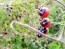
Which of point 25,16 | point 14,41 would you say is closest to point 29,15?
point 25,16

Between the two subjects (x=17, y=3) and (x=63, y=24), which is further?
(x=63, y=24)

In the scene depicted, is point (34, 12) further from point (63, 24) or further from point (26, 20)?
point (63, 24)

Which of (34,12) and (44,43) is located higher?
(34,12)

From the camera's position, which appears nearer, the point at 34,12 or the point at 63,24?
the point at 34,12

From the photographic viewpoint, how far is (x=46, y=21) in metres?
0.90

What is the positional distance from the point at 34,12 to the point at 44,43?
25cm

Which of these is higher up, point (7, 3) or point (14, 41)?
point (7, 3)

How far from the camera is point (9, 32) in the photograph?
88 centimetres

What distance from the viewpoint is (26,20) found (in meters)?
0.94

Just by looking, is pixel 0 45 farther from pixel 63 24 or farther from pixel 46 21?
pixel 63 24

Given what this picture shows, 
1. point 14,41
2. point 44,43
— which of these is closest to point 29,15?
point 14,41

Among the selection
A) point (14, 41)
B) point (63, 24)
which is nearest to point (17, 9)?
point (14, 41)

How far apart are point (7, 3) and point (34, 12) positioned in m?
0.12

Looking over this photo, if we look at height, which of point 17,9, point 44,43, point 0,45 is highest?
point 17,9
